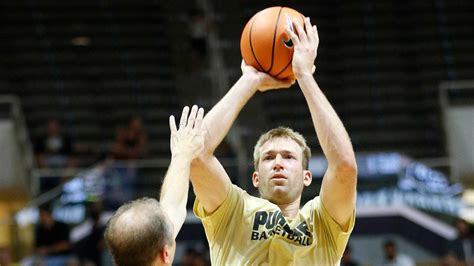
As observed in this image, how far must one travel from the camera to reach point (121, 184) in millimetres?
11484

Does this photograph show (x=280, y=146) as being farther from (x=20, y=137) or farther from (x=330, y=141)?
(x=20, y=137)

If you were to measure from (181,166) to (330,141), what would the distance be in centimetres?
77

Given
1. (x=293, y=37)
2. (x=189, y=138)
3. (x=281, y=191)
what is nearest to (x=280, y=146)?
(x=281, y=191)

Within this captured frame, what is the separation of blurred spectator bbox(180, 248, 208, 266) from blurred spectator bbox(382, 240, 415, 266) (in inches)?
84.9

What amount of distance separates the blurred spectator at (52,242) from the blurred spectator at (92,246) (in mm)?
160

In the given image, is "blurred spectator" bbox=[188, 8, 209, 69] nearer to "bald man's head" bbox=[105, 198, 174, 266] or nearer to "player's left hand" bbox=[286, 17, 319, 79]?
"player's left hand" bbox=[286, 17, 319, 79]

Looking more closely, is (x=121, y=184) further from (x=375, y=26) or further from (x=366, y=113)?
(x=375, y=26)

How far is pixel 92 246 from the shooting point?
1071 centimetres

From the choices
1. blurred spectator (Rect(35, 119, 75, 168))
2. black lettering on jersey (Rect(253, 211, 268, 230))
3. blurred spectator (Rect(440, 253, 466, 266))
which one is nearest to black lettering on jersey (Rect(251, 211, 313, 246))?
black lettering on jersey (Rect(253, 211, 268, 230))

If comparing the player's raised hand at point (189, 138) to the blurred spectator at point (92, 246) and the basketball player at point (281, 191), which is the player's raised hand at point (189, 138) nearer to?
the basketball player at point (281, 191)

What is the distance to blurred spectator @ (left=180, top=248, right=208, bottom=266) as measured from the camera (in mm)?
10531

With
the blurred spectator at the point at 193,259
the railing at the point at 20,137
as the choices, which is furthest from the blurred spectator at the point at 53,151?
the blurred spectator at the point at 193,259

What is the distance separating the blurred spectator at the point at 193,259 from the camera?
34.6 ft

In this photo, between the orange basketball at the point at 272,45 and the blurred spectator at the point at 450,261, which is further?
the blurred spectator at the point at 450,261
